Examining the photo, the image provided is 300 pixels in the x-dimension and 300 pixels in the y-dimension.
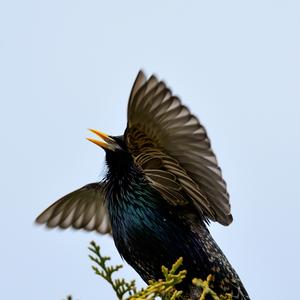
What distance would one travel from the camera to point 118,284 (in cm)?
482

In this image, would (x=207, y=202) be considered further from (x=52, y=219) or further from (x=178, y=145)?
(x=52, y=219)

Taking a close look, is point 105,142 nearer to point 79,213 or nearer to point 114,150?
point 114,150

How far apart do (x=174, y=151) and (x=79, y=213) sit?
1.43m

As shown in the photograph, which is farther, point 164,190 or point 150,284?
point 164,190

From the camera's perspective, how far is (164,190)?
5.94 metres

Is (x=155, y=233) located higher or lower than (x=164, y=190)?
lower

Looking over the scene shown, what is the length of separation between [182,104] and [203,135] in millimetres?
251

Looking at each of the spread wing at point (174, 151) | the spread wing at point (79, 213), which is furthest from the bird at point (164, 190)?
the spread wing at point (79, 213)

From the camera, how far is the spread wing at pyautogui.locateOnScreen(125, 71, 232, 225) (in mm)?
5766

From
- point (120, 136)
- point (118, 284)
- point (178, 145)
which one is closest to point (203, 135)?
point (178, 145)

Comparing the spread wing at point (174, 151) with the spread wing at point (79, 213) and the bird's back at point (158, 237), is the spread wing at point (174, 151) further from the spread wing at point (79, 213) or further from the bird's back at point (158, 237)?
the spread wing at point (79, 213)

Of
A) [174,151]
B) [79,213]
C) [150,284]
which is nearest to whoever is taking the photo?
[150,284]

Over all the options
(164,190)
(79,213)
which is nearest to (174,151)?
(164,190)

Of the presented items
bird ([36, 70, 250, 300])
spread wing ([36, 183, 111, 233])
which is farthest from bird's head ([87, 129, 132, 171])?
spread wing ([36, 183, 111, 233])
